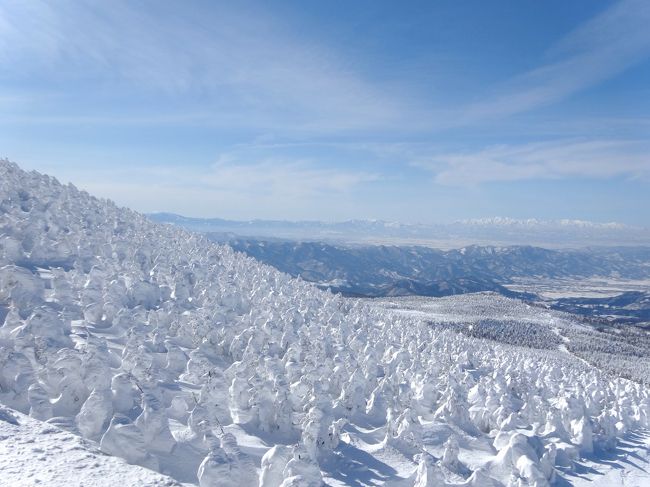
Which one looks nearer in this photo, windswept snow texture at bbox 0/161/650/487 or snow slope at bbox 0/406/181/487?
snow slope at bbox 0/406/181/487

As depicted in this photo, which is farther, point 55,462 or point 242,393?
point 242,393

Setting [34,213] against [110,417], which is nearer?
[110,417]

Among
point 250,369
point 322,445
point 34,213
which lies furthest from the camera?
point 34,213

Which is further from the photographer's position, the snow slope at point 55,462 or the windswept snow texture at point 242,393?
the windswept snow texture at point 242,393

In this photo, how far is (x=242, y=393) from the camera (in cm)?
1836

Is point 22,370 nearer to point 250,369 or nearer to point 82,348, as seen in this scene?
point 82,348

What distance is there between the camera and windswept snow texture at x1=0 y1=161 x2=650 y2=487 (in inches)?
537

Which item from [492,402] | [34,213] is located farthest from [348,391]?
[34,213]

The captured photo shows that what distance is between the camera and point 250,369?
20.4m

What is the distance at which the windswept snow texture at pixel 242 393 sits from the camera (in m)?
13.6

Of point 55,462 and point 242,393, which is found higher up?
point 55,462

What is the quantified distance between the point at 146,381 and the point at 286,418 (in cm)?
505

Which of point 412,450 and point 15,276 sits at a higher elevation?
point 15,276

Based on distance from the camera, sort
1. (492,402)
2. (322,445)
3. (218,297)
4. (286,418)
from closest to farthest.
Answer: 1. (322,445)
2. (286,418)
3. (492,402)
4. (218,297)
